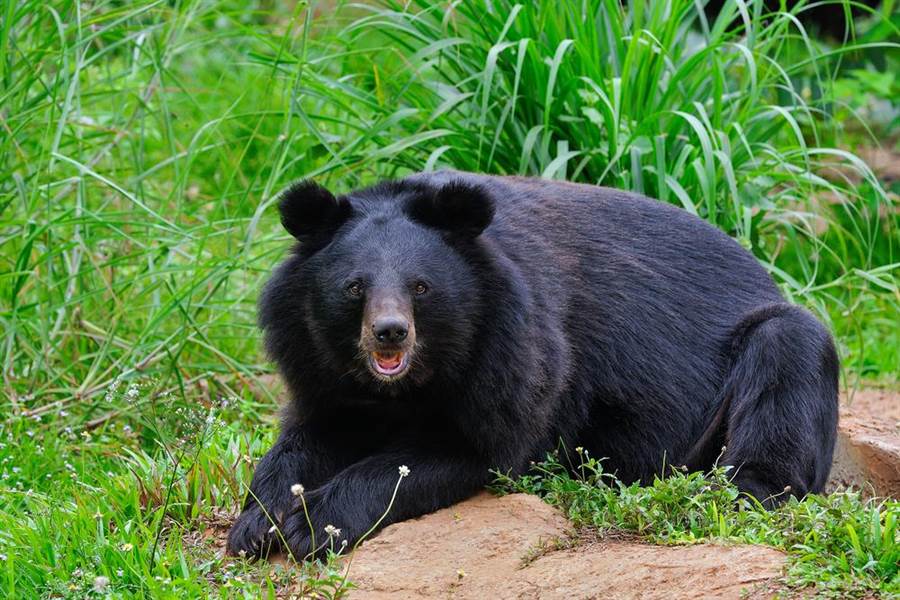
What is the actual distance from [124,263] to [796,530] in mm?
3836

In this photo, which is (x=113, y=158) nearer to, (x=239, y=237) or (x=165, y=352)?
(x=239, y=237)

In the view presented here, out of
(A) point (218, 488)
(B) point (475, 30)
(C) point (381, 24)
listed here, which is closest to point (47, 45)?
(C) point (381, 24)

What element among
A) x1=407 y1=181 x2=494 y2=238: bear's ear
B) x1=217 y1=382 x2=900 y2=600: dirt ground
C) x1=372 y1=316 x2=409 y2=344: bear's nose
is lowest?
x1=217 y1=382 x2=900 y2=600: dirt ground

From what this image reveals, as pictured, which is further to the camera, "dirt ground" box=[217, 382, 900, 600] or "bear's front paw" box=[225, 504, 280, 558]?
"bear's front paw" box=[225, 504, 280, 558]

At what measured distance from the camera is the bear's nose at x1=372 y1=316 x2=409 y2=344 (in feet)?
13.4

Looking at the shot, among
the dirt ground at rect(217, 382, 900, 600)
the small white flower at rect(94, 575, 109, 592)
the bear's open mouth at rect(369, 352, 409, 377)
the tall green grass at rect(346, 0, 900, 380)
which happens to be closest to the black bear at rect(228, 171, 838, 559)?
the bear's open mouth at rect(369, 352, 409, 377)

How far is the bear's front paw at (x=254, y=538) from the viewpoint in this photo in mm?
4180

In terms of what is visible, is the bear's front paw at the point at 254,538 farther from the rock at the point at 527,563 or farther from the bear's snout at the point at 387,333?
the bear's snout at the point at 387,333

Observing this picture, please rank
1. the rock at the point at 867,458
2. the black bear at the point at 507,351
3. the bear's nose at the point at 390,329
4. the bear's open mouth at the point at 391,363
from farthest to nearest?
the rock at the point at 867,458 → the black bear at the point at 507,351 → the bear's open mouth at the point at 391,363 → the bear's nose at the point at 390,329

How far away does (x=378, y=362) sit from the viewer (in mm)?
4234

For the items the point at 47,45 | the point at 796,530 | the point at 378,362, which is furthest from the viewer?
the point at 47,45

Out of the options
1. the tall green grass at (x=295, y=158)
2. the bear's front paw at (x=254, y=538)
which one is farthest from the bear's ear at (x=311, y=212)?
the tall green grass at (x=295, y=158)

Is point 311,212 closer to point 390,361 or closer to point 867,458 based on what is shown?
point 390,361

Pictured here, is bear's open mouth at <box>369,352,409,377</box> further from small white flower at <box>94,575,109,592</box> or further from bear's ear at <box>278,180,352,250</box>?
small white flower at <box>94,575,109,592</box>
